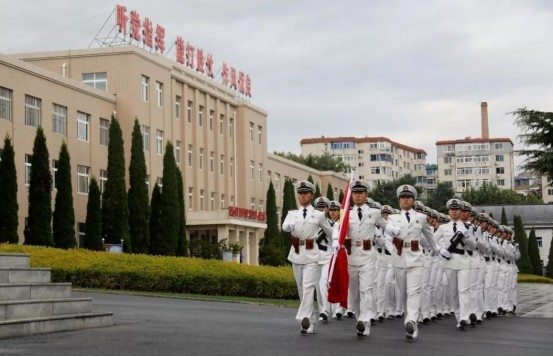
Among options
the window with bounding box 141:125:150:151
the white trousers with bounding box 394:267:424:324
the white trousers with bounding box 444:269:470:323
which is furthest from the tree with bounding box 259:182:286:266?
the white trousers with bounding box 394:267:424:324

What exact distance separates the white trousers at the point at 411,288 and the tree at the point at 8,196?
1030 inches

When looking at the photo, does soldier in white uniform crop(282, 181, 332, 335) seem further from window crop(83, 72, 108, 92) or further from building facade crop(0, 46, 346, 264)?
window crop(83, 72, 108, 92)

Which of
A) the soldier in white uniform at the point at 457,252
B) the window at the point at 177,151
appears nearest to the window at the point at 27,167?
the window at the point at 177,151

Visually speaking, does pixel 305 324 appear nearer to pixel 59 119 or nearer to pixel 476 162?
pixel 59 119

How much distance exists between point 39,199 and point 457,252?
26405 millimetres

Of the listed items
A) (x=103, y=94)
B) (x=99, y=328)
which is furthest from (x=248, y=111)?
(x=99, y=328)

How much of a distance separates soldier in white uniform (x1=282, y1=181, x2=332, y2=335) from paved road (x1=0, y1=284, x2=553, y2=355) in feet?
2.13

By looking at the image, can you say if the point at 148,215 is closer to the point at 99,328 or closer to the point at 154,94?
the point at 154,94

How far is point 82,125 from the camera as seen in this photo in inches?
1938

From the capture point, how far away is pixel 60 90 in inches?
1850

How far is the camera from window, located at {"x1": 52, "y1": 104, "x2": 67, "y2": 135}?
46594 millimetres

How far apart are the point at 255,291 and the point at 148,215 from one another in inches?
885

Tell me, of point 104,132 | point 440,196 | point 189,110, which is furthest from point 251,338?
point 440,196

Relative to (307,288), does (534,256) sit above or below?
below
